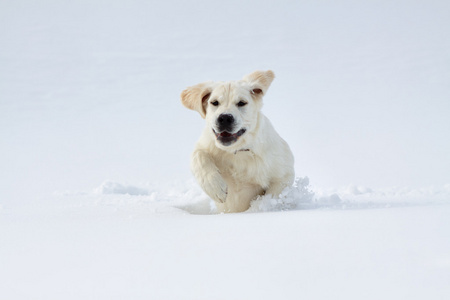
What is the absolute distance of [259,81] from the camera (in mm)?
4617

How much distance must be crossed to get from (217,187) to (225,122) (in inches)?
23.3

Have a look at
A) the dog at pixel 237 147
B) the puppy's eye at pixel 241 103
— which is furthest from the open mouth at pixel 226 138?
the puppy's eye at pixel 241 103

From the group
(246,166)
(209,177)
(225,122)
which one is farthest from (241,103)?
(209,177)

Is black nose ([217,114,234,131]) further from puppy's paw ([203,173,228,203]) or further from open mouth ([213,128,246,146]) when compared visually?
puppy's paw ([203,173,228,203])

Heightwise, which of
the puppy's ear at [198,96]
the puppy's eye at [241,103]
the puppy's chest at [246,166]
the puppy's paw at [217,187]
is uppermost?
the puppy's ear at [198,96]

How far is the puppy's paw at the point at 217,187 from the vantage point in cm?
429

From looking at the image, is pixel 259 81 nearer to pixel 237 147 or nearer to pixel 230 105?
pixel 230 105

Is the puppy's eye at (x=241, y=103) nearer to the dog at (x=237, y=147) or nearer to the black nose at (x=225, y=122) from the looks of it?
the dog at (x=237, y=147)

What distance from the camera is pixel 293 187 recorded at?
4.67 m

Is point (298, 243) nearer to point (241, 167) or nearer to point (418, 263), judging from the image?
point (418, 263)

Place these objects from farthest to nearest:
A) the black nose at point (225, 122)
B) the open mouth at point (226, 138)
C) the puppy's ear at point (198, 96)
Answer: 1. the puppy's ear at point (198, 96)
2. the open mouth at point (226, 138)
3. the black nose at point (225, 122)

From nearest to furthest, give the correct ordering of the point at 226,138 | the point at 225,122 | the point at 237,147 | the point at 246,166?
the point at 225,122, the point at 226,138, the point at 237,147, the point at 246,166

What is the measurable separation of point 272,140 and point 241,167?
0.44 meters

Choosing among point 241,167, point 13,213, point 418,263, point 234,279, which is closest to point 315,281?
point 234,279
